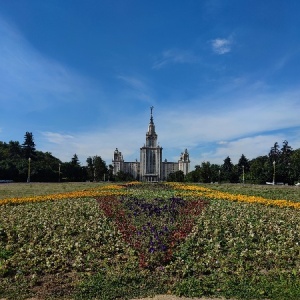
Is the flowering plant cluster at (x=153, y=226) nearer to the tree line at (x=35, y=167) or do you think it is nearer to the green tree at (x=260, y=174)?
the tree line at (x=35, y=167)

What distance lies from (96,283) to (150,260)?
1.23 m

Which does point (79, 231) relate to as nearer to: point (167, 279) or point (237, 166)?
point (167, 279)

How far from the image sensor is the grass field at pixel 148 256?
5664 millimetres

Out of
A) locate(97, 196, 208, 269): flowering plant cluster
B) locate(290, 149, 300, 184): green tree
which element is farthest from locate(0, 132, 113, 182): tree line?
locate(97, 196, 208, 269): flowering plant cluster

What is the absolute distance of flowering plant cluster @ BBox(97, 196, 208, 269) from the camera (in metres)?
6.97

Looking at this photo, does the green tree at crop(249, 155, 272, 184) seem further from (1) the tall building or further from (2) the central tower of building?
(2) the central tower of building

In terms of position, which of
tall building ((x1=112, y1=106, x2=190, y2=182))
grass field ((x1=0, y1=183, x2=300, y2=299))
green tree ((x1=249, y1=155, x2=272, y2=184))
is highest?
tall building ((x1=112, y1=106, x2=190, y2=182))

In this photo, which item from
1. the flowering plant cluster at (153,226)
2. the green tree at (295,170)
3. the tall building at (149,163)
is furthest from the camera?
the tall building at (149,163)

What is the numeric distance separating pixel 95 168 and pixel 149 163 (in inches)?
2931

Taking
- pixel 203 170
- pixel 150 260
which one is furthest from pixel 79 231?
pixel 203 170

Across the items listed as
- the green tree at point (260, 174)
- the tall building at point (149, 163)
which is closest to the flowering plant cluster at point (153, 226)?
the green tree at point (260, 174)

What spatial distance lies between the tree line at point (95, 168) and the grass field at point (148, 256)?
168 ft

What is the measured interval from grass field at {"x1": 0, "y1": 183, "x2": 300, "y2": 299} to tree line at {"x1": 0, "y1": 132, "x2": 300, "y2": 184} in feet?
168

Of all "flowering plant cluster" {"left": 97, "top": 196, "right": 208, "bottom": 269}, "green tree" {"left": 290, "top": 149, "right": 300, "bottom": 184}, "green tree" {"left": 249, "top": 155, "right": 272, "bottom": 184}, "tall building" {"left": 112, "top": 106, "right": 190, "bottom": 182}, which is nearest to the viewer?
"flowering plant cluster" {"left": 97, "top": 196, "right": 208, "bottom": 269}
